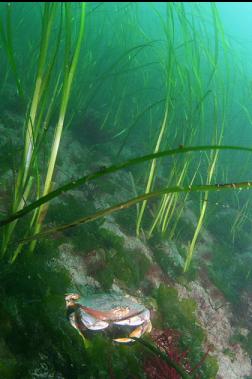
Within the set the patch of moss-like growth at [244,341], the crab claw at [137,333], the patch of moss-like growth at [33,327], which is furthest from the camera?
the patch of moss-like growth at [244,341]

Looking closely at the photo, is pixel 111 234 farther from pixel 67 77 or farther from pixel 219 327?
pixel 67 77

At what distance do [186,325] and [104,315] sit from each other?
165 cm

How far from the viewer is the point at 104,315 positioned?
109 inches

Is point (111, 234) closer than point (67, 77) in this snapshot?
No

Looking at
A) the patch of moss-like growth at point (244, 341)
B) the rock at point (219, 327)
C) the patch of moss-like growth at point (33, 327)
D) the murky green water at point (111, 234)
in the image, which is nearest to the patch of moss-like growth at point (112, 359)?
the murky green water at point (111, 234)

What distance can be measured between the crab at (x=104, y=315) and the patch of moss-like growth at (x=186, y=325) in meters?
0.94

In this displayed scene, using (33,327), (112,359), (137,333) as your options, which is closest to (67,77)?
(33,327)

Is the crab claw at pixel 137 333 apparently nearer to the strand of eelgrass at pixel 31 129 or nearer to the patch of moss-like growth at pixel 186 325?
the patch of moss-like growth at pixel 186 325

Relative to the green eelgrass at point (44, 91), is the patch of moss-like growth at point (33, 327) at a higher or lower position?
lower

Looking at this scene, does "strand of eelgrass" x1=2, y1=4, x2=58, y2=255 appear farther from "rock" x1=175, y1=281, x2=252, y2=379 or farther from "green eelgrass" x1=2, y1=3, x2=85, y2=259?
"rock" x1=175, y1=281, x2=252, y2=379

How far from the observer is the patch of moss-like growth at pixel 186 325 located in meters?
3.54

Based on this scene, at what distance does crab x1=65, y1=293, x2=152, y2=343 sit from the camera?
272 centimetres

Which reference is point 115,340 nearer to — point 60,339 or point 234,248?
point 60,339

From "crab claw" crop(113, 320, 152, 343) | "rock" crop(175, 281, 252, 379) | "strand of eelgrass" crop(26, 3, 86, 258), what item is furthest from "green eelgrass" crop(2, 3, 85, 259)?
"rock" crop(175, 281, 252, 379)
